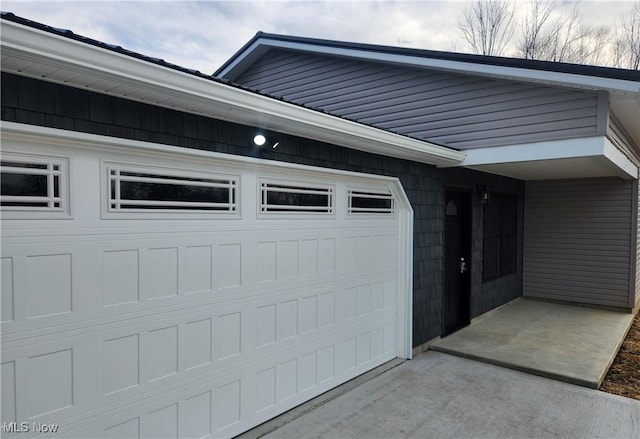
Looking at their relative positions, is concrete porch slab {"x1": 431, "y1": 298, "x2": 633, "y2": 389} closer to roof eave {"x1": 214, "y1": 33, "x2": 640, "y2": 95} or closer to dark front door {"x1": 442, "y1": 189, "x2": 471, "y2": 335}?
dark front door {"x1": 442, "y1": 189, "x2": 471, "y2": 335}

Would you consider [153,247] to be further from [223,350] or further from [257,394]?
[257,394]

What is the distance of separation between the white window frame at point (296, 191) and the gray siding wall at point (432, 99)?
8.13 feet

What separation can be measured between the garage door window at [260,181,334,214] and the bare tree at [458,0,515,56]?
12174mm

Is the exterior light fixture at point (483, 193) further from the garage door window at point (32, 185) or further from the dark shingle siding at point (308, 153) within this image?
the garage door window at point (32, 185)

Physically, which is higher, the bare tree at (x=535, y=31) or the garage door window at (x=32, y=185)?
the bare tree at (x=535, y=31)

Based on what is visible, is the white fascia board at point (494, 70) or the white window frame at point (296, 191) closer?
the white window frame at point (296, 191)

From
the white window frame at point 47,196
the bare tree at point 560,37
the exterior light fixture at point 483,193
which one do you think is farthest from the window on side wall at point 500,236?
the bare tree at point 560,37

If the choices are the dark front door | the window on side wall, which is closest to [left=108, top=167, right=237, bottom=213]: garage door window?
the dark front door

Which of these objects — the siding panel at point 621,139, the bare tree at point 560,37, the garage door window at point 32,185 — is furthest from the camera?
the bare tree at point 560,37

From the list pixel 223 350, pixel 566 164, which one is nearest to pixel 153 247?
pixel 223 350

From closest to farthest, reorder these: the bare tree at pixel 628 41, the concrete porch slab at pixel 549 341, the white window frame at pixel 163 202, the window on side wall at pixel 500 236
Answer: the white window frame at pixel 163 202, the concrete porch slab at pixel 549 341, the window on side wall at pixel 500 236, the bare tree at pixel 628 41

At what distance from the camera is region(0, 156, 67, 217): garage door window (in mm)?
2121

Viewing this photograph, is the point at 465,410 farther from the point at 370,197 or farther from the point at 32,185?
the point at 32,185

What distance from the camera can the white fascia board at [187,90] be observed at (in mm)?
1894
